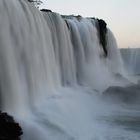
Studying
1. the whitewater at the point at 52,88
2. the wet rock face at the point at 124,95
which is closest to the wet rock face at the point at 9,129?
the whitewater at the point at 52,88

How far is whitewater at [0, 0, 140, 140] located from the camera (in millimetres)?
12148

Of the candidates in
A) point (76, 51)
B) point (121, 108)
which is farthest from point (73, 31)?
point (121, 108)

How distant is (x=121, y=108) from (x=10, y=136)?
796 cm

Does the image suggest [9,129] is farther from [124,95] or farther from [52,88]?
[124,95]

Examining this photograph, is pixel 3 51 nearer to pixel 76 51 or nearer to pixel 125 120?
pixel 125 120

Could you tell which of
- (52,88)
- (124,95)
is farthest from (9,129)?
(124,95)

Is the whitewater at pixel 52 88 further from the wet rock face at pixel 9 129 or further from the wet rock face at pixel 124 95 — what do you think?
the wet rock face at pixel 9 129

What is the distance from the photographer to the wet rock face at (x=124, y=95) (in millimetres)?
18644

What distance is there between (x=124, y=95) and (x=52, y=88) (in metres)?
3.35

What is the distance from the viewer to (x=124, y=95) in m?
19.1

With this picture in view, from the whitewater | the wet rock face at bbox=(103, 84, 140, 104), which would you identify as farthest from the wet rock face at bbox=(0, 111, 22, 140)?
the wet rock face at bbox=(103, 84, 140, 104)

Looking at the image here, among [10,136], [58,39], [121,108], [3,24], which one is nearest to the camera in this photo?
[10,136]

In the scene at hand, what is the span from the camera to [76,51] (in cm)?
2488

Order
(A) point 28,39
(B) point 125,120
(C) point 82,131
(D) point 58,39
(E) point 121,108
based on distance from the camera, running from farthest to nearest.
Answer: (D) point 58,39, (E) point 121,108, (A) point 28,39, (B) point 125,120, (C) point 82,131
